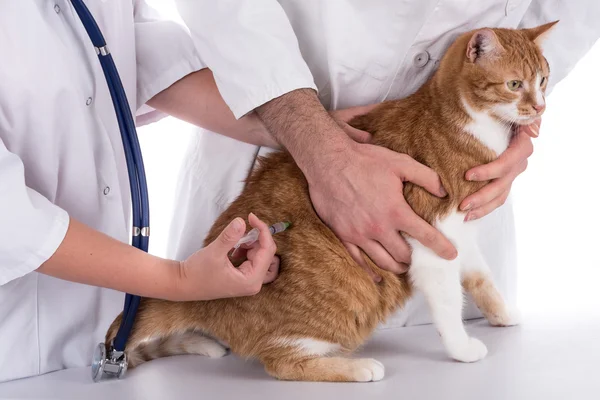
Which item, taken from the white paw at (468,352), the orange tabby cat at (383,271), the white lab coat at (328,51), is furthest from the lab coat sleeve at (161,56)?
the white paw at (468,352)

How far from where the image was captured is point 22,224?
1.29m

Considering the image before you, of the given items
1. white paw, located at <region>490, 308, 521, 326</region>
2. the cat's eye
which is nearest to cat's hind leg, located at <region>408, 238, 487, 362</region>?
white paw, located at <region>490, 308, 521, 326</region>

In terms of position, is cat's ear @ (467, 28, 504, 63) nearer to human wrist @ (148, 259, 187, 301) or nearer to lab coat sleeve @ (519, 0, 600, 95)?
lab coat sleeve @ (519, 0, 600, 95)

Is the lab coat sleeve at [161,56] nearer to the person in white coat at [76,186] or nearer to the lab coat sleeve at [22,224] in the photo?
A: the person in white coat at [76,186]

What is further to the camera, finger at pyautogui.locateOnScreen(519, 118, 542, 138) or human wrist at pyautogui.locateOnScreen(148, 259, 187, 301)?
finger at pyautogui.locateOnScreen(519, 118, 542, 138)

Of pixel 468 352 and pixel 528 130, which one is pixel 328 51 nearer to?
pixel 528 130

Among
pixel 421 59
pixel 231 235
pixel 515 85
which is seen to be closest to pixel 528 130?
pixel 515 85

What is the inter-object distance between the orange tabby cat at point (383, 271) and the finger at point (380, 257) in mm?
15

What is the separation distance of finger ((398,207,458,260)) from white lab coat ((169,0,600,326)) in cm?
33

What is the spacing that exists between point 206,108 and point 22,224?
57 cm

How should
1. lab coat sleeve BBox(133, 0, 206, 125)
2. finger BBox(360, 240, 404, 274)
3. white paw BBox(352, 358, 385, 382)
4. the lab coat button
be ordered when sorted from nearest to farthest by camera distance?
white paw BBox(352, 358, 385, 382)
finger BBox(360, 240, 404, 274)
the lab coat button
lab coat sleeve BBox(133, 0, 206, 125)

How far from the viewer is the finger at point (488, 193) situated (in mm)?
1467

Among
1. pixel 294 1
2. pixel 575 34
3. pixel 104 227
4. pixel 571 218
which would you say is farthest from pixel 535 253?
pixel 104 227

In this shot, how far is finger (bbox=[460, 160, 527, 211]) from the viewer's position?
4.81 feet
